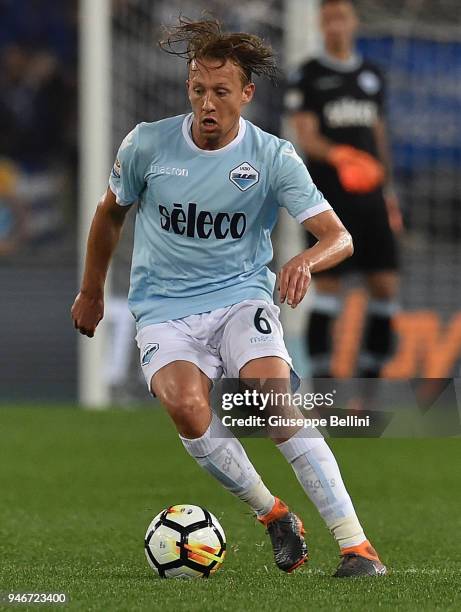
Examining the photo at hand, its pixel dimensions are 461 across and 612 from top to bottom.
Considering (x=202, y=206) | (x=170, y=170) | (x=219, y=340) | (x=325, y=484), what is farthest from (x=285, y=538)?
(x=170, y=170)

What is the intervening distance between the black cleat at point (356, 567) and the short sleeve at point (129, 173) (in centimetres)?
137

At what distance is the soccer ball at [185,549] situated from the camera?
4477 mm

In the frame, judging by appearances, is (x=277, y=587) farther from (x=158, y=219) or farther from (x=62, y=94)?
(x=62, y=94)

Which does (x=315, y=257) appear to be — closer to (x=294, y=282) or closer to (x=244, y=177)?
(x=294, y=282)

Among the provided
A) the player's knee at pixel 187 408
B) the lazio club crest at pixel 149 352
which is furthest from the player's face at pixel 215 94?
the player's knee at pixel 187 408

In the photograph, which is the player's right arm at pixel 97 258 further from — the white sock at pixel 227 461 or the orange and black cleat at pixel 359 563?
the orange and black cleat at pixel 359 563

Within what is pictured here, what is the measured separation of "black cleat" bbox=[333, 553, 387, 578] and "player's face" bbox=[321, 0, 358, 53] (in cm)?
533

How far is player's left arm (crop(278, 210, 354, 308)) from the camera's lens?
4191mm

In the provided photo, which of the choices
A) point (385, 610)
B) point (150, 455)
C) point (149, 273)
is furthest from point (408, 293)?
point (385, 610)

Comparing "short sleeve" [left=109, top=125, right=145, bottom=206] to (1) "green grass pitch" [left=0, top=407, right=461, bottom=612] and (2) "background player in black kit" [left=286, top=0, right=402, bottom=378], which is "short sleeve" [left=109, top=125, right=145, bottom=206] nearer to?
(1) "green grass pitch" [left=0, top=407, right=461, bottom=612]

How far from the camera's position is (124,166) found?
15.9 ft

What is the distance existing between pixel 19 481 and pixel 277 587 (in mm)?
3109

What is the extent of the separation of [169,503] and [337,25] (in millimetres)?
3988

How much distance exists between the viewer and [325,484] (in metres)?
4.48
